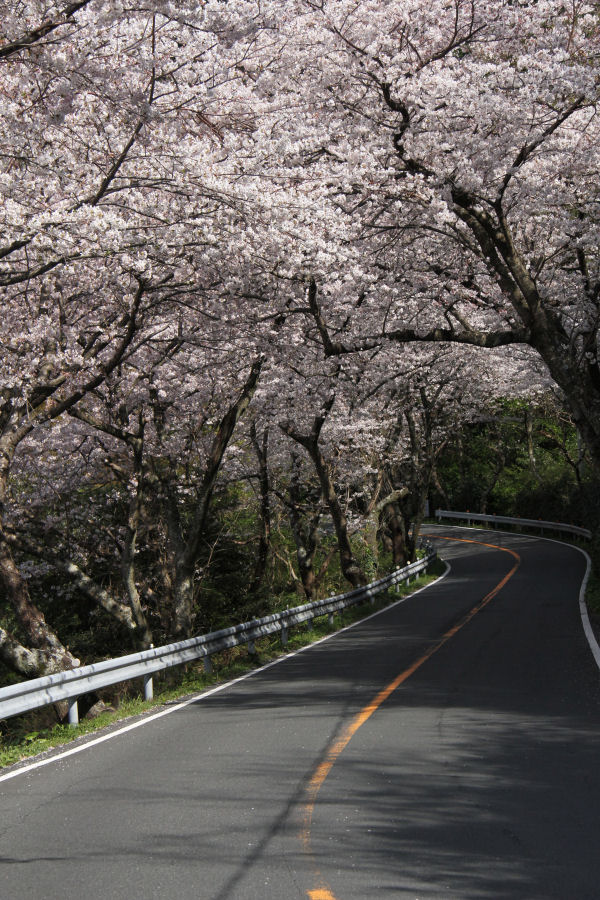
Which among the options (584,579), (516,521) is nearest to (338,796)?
(584,579)

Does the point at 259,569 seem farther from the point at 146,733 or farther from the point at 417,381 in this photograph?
the point at 146,733

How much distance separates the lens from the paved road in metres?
5.01

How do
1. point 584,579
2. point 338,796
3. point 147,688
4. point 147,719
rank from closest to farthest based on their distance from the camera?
point 338,796 < point 147,719 < point 147,688 < point 584,579

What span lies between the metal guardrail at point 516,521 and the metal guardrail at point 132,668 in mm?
29393

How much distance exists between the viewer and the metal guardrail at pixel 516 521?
48.3 meters

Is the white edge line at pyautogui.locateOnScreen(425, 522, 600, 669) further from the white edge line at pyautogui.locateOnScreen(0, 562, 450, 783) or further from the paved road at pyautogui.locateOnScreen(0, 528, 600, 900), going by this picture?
the white edge line at pyautogui.locateOnScreen(0, 562, 450, 783)

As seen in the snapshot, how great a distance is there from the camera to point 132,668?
39.4ft

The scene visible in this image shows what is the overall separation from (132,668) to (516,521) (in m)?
46.9

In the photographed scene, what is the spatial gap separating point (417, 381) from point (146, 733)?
23.5 meters

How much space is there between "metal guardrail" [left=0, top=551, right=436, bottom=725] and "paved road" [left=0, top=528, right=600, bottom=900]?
85cm

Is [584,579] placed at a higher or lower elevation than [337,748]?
lower

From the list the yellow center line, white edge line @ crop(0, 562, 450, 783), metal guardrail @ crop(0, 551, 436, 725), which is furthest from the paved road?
metal guardrail @ crop(0, 551, 436, 725)

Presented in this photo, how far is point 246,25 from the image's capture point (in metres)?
10.4

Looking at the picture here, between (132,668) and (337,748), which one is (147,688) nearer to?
(132,668)
